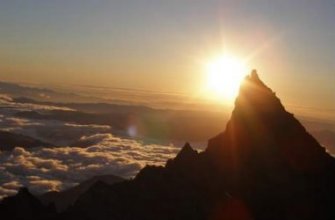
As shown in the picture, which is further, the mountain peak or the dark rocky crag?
the mountain peak

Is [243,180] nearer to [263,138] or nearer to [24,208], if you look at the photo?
[263,138]

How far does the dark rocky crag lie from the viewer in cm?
9969

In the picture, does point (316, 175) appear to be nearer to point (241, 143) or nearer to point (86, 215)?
point (241, 143)

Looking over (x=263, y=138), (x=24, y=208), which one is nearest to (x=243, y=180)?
(x=263, y=138)

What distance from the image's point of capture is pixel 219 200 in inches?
3976

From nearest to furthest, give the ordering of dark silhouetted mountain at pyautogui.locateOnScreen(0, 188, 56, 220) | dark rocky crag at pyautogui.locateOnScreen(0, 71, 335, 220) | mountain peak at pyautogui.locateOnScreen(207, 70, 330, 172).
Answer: dark rocky crag at pyautogui.locateOnScreen(0, 71, 335, 220)
dark silhouetted mountain at pyautogui.locateOnScreen(0, 188, 56, 220)
mountain peak at pyautogui.locateOnScreen(207, 70, 330, 172)

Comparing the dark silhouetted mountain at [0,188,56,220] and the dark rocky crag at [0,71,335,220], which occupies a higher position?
the dark rocky crag at [0,71,335,220]

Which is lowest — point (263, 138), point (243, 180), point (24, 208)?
point (24, 208)

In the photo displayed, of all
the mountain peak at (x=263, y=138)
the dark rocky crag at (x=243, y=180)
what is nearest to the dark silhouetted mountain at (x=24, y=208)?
the dark rocky crag at (x=243, y=180)

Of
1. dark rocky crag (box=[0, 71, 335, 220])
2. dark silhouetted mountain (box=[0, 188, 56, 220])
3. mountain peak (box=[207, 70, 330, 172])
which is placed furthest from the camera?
mountain peak (box=[207, 70, 330, 172])

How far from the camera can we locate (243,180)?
105 metres

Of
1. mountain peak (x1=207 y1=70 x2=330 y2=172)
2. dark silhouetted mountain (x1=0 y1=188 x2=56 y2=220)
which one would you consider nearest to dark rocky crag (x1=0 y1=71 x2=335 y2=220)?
mountain peak (x1=207 y1=70 x2=330 y2=172)

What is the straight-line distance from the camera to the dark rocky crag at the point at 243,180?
99.7 meters

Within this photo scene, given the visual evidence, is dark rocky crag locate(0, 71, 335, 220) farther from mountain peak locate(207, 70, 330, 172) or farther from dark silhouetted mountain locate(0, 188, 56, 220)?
dark silhouetted mountain locate(0, 188, 56, 220)
